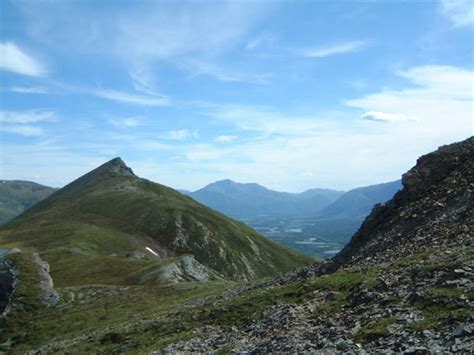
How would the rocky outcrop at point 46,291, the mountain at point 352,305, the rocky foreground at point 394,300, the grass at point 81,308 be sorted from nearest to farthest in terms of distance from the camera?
the rocky foreground at point 394,300 < the mountain at point 352,305 < the grass at point 81,308 < the rocky outcrop at point 46,291

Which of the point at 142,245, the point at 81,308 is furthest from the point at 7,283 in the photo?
the point at 142,245

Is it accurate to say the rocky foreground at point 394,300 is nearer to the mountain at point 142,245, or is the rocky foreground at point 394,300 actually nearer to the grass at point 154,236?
the mountain at point 142,245

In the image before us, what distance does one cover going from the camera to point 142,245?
15162 centimetres

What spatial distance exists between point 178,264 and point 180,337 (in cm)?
6134

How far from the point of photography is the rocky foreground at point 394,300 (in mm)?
17984

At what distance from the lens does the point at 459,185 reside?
4178 centimetres

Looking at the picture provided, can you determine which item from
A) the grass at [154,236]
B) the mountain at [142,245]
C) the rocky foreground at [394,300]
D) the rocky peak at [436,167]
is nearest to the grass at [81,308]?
the mountain at [142,245]

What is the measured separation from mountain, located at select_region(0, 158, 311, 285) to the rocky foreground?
50.1 meters

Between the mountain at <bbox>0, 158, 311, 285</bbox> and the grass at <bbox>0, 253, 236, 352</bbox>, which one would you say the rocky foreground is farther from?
the mountain at <bbox>0, 158, 311, 285</bbox>

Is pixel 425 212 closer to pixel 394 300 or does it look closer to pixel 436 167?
pixel 436 167

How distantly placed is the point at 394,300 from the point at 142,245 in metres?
137

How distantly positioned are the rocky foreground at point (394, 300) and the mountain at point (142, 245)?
164 feet

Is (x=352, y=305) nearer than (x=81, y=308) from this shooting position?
Yes

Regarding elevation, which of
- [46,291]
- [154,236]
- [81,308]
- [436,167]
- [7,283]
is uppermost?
[436,167]
